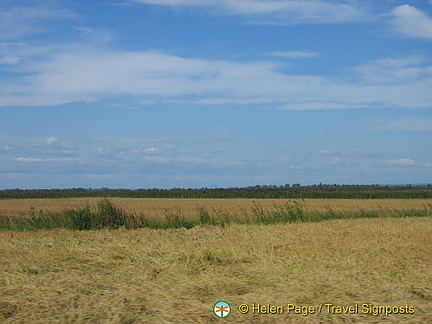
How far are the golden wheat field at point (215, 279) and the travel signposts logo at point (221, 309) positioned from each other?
64 mm

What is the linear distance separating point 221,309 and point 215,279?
5.38 feet

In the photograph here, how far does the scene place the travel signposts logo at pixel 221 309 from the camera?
5817mm

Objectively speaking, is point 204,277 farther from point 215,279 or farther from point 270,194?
point 270,194

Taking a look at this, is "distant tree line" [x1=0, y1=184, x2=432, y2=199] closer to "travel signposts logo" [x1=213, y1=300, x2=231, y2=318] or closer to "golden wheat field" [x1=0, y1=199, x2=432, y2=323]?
"golden wheat field" [x1=0, y1=199, x2=432, y2=323]

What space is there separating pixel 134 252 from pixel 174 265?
5.72 ft

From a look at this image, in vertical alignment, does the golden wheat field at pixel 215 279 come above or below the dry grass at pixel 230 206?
above

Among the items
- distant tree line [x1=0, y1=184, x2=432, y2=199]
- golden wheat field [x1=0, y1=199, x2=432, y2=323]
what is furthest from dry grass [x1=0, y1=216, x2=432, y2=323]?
distant tree line [x1=0, y1=184, x2=432, y2=199]

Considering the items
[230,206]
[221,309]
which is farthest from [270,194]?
[221,309]

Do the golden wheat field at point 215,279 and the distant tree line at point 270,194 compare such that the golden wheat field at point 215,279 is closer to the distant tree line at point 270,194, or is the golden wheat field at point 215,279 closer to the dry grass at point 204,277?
the dry grass at point 204,277

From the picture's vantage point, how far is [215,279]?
7.55m

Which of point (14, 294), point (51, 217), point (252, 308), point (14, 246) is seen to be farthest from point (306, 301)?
point (51, 217)

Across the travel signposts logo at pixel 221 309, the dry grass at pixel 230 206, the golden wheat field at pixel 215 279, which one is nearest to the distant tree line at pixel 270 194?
the dry grass at pixel 230 206

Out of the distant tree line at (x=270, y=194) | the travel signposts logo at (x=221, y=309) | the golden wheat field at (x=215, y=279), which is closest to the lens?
the travel signposts logo at (x=221, y=309)

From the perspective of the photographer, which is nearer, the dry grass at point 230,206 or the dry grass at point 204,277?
the dry grass at point 204,277
